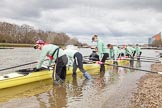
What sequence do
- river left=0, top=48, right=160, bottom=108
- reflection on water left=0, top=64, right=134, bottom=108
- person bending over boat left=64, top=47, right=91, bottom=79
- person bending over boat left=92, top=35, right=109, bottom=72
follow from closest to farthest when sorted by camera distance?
river left=0, top=48, right=160, bottom=108, reflection on water left=0, top=64, right=134, bottom=108, person bending over boat left=64, top=47, right=91, bottom=79, person bending over boat left=92, top=35, right=109, bottom=72

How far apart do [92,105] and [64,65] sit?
4648mm

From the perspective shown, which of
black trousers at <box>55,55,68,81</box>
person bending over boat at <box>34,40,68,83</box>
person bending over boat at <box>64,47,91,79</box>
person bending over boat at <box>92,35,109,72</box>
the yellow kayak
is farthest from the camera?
person bending over boat at <box>92,35,109,72</box>

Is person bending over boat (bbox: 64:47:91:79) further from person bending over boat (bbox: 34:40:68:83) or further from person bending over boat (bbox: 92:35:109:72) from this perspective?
person bending over boat (bbox: 92:35:109:72)

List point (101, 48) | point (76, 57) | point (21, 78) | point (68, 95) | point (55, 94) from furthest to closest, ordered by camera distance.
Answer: point (101, 48) → point (76, 57) → point (21, 78) → point (55, 94) → point (68, 95)

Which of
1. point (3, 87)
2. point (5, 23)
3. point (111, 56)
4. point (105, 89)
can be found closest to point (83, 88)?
point (105, 89)

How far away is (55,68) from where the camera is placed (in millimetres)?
14219

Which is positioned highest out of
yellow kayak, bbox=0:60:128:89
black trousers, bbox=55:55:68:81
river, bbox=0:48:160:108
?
black trousers, bbox=55:55:68:81

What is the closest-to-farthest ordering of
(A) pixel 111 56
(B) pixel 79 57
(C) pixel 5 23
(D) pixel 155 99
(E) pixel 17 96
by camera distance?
(D) pixel 155 99 < (E) pixel 17 96 < (B) pixel 79 57 < (A) pixel 111 56 < (C) pixel 5 23

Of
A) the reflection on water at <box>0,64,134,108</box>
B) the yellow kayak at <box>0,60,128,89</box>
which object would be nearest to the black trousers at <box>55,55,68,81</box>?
the reflection on water at <box>0,64,134,108</box>

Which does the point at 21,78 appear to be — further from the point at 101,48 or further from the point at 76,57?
the point at 101,48

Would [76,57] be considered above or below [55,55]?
below

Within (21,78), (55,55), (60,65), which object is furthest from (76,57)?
(21,78)

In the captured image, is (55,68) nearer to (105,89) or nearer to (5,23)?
(105,89)

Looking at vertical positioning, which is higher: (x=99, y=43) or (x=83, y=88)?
(x=99, y=43)
